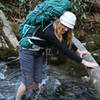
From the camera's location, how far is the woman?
2252 millimetres

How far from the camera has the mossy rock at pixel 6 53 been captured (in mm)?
4770

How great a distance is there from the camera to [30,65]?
2.74m

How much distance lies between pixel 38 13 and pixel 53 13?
19cm

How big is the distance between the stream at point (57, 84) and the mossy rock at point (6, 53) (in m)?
0.31

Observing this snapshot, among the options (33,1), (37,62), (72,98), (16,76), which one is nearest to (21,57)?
(37,62)

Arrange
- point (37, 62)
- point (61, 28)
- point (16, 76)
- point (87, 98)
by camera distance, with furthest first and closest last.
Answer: point (16, 76) < point (87, 98) < point (37, 62) < point (61, 28)

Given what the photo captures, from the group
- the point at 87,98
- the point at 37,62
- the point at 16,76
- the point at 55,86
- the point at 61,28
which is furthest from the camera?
the point at 16,76

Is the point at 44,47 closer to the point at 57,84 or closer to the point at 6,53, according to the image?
the point at 57,84

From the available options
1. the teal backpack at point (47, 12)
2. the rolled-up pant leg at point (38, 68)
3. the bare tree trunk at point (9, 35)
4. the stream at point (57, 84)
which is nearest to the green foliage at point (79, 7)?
the bare tree trunk at point (9, 35)

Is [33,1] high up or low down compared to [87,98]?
up

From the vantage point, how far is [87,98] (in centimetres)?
334

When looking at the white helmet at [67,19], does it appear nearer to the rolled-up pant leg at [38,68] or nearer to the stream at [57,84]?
the rolled-up pant leg at [38,68]

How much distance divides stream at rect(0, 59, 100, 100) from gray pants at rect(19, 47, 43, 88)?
0.45 metres

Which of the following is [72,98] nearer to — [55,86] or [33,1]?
[55,86]
